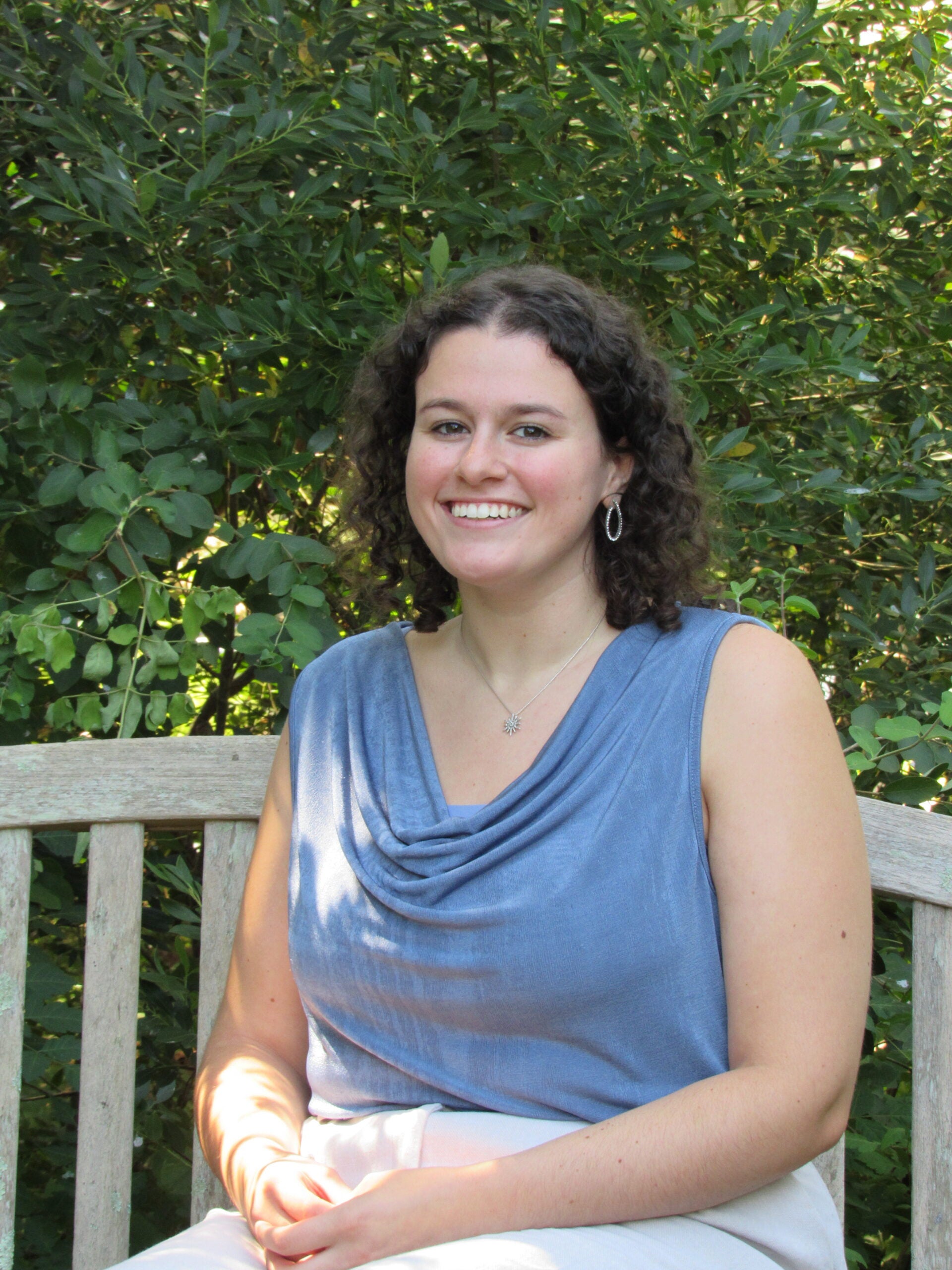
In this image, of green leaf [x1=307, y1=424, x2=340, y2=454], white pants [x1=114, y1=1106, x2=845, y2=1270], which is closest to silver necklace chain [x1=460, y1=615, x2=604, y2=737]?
white pants [x1=114, y1=1106, x2=845, y2=1270]

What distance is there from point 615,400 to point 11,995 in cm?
125

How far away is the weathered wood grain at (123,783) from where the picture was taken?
1.90 meters

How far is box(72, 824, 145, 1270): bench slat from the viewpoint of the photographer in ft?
6.12

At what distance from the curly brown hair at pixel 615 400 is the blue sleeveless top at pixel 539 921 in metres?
0.10

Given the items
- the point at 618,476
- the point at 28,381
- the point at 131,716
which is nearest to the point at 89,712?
the point at 131,716

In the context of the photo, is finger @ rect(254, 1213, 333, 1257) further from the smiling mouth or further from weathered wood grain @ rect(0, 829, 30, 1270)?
the smiling mouth

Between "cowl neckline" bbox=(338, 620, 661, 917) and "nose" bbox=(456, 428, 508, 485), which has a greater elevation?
"nose" bbox=(456, 428, 508, 485)

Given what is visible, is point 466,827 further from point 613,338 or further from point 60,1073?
point 60,1073

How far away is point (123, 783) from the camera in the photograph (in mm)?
1928

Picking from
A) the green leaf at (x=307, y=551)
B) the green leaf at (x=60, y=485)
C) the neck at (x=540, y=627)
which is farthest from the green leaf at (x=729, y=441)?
the green leaf at (x=60, y=485)

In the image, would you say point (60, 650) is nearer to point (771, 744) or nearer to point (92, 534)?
point (92, 534)

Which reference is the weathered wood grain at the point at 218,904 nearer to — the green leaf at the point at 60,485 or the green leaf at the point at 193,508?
the green leaf at the point at 193,508

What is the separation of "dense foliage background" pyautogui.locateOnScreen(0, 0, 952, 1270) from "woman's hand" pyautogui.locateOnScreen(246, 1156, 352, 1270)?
631mm

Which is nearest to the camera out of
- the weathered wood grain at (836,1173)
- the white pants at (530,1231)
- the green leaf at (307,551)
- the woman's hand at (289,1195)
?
the white pants at (530,1231)
